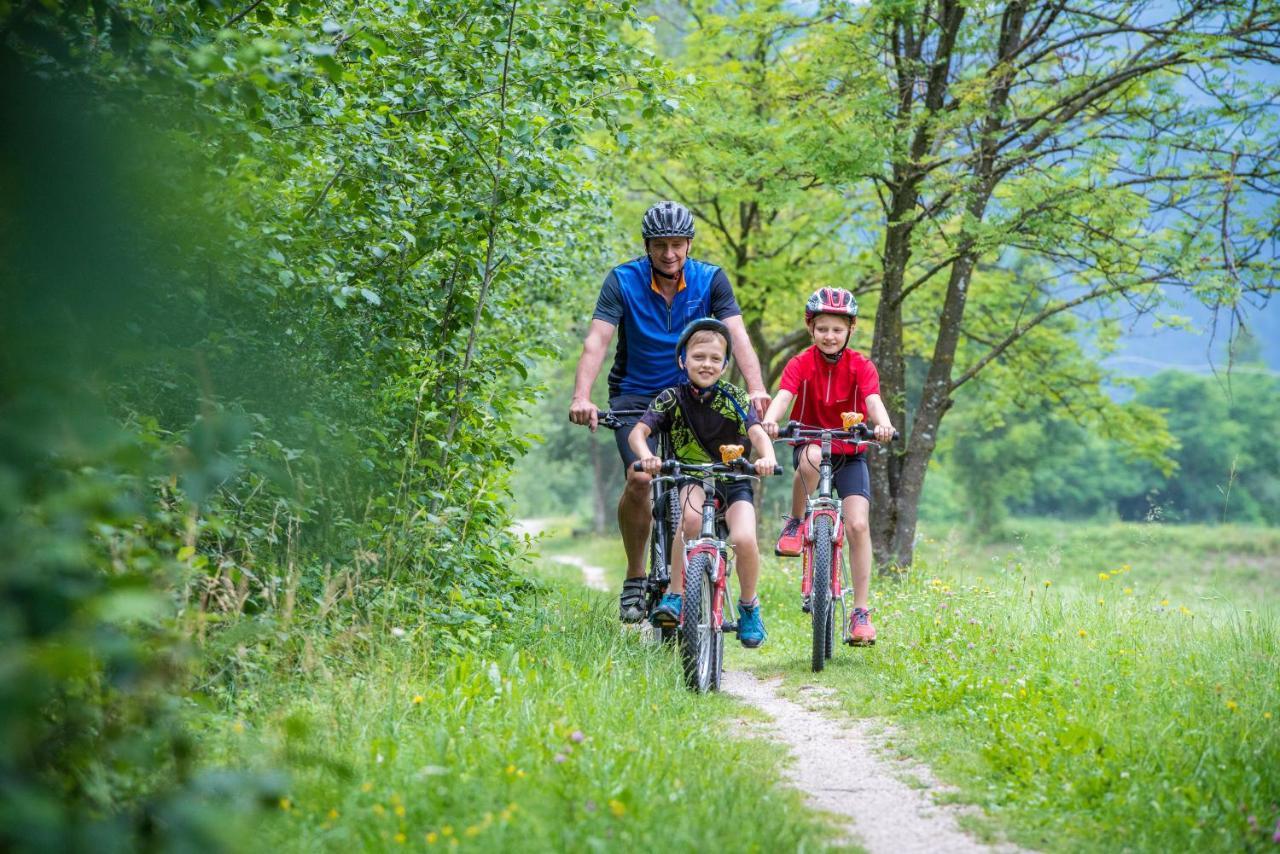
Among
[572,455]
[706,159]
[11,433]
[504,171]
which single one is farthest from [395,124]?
[572,455]

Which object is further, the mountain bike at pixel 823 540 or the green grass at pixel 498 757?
the mountain bike at pixel 823 540

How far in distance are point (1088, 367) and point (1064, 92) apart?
22.0 ft

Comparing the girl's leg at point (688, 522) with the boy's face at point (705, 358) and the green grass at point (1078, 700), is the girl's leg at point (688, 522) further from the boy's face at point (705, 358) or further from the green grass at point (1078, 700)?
the green grass at point (1078, 700)

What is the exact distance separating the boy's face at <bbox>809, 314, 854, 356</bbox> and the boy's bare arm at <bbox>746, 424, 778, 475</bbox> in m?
1.38

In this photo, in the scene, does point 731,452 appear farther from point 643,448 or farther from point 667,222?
point 667,222

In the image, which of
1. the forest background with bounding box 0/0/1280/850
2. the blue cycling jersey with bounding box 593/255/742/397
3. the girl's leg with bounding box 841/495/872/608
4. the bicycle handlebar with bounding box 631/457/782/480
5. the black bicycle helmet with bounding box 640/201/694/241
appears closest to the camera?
the forest background with bounding box 0/0/1280/850


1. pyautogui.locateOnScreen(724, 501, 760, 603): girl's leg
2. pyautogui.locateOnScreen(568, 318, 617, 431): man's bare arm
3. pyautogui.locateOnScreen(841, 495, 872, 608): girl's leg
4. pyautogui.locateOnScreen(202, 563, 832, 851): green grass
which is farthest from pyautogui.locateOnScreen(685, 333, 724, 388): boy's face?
pyautogui.locateOnScreen(202, 563, 832, 851): green grass

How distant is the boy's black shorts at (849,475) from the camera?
7.22 meters

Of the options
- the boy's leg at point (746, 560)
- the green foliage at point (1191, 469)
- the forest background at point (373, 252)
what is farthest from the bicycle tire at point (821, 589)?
the green foliage at point (1191, 469)

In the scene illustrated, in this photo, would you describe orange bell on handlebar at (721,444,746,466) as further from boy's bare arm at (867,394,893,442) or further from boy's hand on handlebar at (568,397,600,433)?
boy's bare arm at (867,394,893,442)

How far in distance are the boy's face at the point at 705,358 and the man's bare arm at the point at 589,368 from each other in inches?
19.1

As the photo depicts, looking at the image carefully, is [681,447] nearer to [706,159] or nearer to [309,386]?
[309,386]

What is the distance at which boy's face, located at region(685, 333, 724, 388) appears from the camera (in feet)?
20.1

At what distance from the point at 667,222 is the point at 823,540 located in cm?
223
